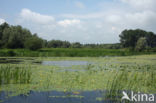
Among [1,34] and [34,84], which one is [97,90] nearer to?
[34,84]

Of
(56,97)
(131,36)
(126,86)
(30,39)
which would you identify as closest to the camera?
(56,97)

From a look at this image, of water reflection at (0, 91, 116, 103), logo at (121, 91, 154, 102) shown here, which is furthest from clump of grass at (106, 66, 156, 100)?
water reflection at (0, 91, 116, 103)

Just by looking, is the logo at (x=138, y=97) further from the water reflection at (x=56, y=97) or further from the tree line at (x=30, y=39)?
the tree line at (x=30, y=39)

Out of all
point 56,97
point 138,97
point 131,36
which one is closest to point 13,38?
point 56,97

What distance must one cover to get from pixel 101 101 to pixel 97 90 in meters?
1.12

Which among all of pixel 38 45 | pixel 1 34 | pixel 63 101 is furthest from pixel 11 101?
pixel 1 34

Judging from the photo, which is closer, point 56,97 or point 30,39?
point 56,97

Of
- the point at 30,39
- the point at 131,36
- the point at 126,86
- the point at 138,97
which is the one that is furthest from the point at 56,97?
the point at 131,36

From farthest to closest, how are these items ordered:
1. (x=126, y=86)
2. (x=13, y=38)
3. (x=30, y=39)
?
1. (x=13, y=38)
2. (x=30, y=39)
3. (x=126, y=86)

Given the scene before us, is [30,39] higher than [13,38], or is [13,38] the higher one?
[13,38]

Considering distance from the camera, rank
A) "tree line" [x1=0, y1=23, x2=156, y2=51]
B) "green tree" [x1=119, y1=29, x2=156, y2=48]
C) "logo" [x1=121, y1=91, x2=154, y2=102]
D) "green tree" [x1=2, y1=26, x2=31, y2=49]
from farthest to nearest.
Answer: "green tree" [x1=119, y1=29, x2=156, y2=48]
"green tree" [x1=2, y1=26, x2=31, y2=49]
"tree line" [x1=0, y1=23, x2=156, y2=51]
"logo" [x1=121, y1=91, x2=154, y2=102]

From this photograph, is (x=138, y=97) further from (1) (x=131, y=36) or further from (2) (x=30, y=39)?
(1) (x=131, y=36)

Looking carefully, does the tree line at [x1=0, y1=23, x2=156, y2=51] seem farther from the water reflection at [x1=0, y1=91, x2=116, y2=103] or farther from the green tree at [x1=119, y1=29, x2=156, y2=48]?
the water reflection at [x1=0, y1=91, x2=116, y2=103]

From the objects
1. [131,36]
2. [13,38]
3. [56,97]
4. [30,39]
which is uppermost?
[131,36]
